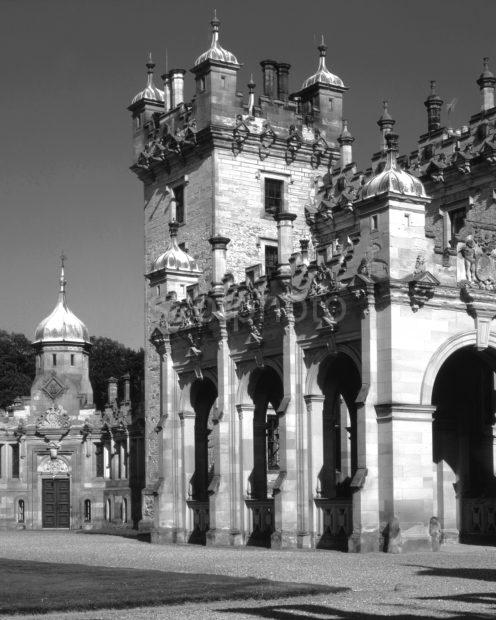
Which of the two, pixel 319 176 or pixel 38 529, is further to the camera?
pixel 38 529

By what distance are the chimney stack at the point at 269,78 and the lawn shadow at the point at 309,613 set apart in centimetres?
3449

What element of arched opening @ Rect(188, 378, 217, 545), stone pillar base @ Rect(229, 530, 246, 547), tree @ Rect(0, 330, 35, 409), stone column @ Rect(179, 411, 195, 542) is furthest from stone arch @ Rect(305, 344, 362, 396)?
tree @ Rect(0, 330, 35, 409)

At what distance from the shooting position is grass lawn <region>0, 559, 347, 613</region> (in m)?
18.6

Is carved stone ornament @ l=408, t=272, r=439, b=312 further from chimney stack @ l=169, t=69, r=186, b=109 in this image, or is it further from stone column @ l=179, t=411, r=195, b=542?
chimney stack @ l=169, t=69, r=186, b=109

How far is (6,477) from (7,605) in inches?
1962

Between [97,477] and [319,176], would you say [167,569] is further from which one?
[97,477]

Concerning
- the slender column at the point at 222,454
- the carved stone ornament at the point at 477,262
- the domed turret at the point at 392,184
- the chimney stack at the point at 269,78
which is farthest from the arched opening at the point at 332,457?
the chimney stack at the point at 269,78

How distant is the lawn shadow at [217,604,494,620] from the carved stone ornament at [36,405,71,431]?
1964 inches

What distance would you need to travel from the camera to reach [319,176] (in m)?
49.4

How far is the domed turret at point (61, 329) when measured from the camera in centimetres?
6956

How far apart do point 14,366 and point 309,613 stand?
253ft

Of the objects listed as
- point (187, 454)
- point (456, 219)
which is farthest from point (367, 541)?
point (456, 219)

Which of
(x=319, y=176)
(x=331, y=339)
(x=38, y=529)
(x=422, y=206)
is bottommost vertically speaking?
(x=38, y=529)

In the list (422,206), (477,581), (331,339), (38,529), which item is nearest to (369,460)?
(331,339)
